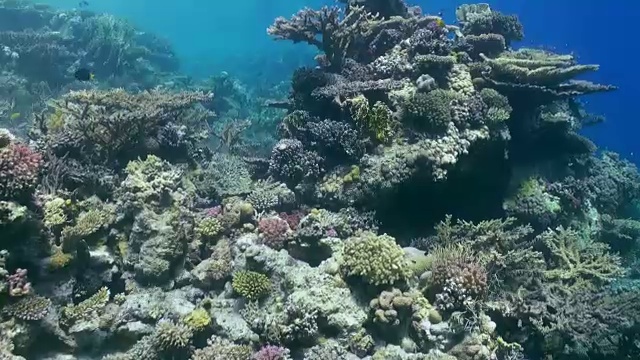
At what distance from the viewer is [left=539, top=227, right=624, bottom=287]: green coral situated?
801 cm

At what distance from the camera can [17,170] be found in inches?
232

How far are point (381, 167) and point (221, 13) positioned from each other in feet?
546

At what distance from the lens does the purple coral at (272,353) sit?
582 centimetres

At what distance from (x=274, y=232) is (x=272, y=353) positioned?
7.24 feet

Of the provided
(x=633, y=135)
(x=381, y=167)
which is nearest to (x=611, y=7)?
(x=633, y=135)

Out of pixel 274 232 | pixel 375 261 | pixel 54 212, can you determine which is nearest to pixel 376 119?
pixel 274 232

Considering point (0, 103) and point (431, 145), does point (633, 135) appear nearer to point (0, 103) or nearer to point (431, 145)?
point (431, 145)

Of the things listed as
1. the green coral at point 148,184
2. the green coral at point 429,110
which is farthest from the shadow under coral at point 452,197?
the green coral at point 148,184

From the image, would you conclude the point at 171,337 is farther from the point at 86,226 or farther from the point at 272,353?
the point at 86,226

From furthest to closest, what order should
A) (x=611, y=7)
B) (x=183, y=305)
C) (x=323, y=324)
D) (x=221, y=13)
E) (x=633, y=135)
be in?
1. (x=221, y=13)
2. (x=611, y=7)
3. (x=633, y=135)
4. (x=183, y=305)
5. (x=323, y=324)

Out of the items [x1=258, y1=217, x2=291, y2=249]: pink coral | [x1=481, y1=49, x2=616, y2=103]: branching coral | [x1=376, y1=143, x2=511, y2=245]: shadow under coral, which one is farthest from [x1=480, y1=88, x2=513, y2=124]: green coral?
[x1=258, y1=217, x2=291, y2=249]: pink coral

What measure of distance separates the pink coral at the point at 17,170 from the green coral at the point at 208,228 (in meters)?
2.58

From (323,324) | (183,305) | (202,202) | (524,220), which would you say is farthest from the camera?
(524,220)

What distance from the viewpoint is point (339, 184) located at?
8.59m
